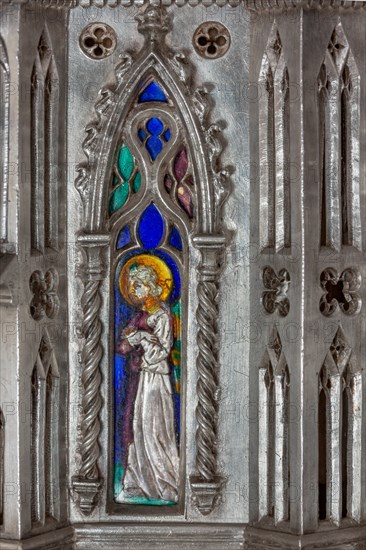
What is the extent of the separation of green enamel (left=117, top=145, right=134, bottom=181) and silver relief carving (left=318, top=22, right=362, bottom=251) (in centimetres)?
99

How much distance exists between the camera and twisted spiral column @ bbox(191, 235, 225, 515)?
812cm

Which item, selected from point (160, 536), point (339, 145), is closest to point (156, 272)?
point (339, 145)

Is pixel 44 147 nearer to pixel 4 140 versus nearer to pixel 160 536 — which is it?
pixel 4 140

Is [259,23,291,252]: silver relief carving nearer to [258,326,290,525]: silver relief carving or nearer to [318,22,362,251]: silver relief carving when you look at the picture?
[318,22,362,251]: silver relief carving

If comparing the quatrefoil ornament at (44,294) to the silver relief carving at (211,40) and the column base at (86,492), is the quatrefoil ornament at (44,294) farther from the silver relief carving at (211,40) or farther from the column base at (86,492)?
the silver relief carving at (211,40)

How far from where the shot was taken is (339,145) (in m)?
8.02

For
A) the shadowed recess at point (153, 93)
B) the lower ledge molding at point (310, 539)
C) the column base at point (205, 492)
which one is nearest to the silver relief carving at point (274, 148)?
the shadowed recess at point (153, 93)

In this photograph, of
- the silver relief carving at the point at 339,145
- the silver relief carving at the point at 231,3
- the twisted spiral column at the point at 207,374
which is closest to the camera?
the silver relief carving at the point at 231,3

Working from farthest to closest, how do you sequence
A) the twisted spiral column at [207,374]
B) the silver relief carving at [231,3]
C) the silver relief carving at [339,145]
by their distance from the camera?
the twisted spiral column at [207,374] < the silver relief carving at [339,145] < the silver relief carving at [231,3]

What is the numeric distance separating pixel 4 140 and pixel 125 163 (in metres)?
0.66

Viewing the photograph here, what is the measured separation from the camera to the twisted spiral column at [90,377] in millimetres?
8133

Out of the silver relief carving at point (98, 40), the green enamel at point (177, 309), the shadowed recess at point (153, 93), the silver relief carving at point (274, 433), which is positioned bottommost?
the silver relief carving at point (274, 433)

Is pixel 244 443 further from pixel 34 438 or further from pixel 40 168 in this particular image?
pixel 40 168

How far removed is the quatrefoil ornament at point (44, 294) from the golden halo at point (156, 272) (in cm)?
35
